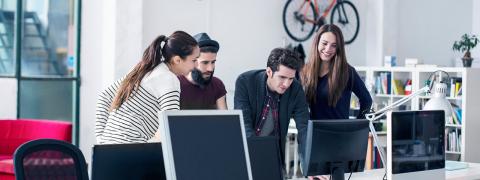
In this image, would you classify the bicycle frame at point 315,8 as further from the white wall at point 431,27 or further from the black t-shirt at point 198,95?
the black t-shirt at point 198,95

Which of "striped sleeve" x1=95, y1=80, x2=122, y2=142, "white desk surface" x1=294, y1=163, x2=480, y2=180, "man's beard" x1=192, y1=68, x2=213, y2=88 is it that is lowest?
"white desk surface" x1=294, y1=163, x2=480, y2=180

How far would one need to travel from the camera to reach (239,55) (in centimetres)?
844

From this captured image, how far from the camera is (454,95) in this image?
847 cm

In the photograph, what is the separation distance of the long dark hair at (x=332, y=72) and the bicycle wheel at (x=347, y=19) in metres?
5.02

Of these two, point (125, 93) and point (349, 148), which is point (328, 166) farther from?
point (125, 93)

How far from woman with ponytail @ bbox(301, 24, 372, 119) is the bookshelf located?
3707mm

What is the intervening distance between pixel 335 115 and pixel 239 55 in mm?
3929

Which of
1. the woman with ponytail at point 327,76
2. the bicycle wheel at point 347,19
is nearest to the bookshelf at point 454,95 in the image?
the bicycle wheel at point 347,19

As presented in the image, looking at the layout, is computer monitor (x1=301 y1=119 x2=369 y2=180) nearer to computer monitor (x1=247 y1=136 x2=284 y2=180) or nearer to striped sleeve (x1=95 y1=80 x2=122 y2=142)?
computer monitor (x1=247 y1=136 x2=284 y2=180)

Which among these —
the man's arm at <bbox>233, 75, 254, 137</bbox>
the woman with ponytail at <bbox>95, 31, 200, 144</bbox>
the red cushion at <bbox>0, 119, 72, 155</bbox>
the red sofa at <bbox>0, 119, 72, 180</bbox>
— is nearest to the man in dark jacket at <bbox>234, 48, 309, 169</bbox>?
the man's arm at <bbox>233, 75, 254, 137</bbox>

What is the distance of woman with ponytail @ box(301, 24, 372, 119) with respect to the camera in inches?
178

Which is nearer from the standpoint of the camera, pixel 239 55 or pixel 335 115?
pixel 335 115

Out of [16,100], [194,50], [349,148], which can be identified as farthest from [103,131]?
[16,100]

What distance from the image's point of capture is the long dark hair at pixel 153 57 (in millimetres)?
3309
